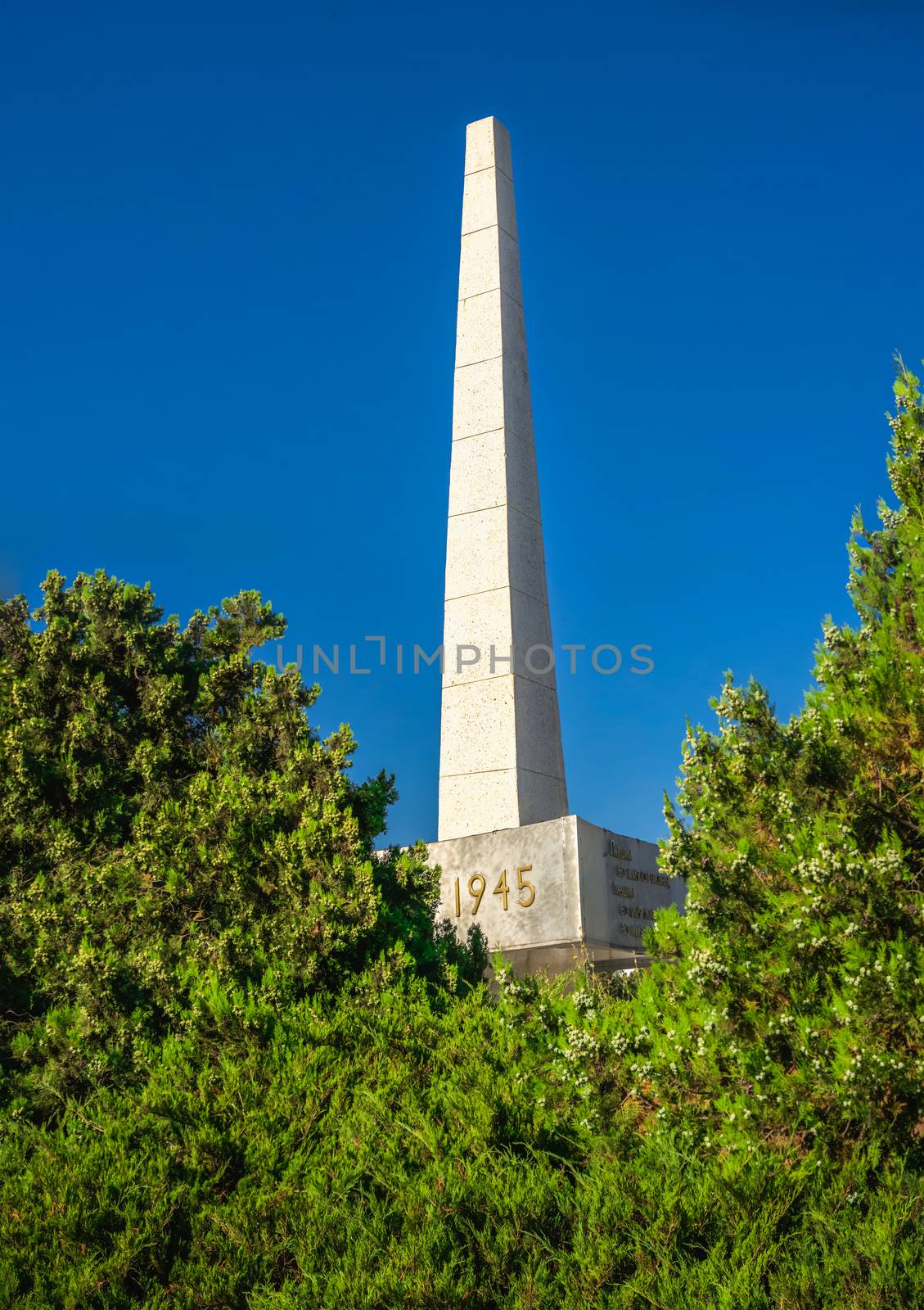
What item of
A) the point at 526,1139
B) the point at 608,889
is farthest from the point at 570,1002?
the point at 608,889

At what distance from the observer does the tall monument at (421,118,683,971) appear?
38.7 ft

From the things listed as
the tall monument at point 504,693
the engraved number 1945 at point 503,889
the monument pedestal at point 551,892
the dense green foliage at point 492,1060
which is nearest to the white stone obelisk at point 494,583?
the tall monument at point 504,693

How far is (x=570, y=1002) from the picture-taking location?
18.3ft

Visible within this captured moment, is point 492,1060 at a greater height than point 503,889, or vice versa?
point 503,889

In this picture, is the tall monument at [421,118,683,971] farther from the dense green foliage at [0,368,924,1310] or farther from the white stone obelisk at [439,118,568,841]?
the dense green foliage at [0,368,924,1310]

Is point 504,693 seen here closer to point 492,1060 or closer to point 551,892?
point 551,892

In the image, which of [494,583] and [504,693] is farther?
[494,583]

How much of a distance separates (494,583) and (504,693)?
1456 mm

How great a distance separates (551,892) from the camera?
38.2ft

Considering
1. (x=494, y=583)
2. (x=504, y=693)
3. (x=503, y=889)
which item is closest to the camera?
(x=503, y=889)

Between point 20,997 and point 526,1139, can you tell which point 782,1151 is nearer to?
point 526,1139

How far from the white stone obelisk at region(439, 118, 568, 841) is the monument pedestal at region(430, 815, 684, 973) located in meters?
0.88

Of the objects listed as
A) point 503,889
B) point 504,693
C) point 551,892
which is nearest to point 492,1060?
point 551,892

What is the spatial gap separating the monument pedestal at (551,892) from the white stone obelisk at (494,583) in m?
0.88
